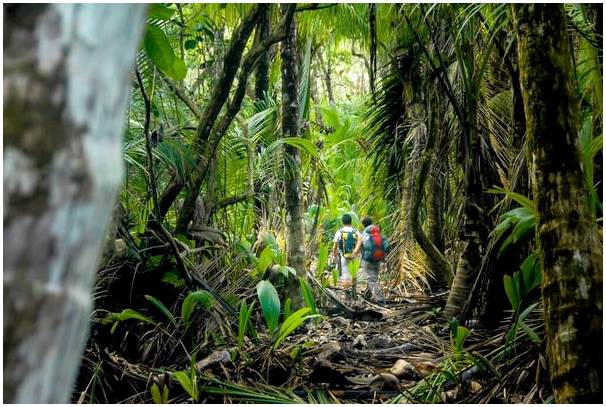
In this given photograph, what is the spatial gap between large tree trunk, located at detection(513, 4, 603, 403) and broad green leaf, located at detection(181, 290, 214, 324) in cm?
256

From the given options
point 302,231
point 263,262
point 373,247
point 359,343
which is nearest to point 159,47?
point 263,262

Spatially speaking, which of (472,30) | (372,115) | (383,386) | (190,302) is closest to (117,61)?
(383,386)

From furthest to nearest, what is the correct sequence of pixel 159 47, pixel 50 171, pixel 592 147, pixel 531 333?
pixel 159 47 → pixel 531 333 → pixel 592 147 → pixel 50 171

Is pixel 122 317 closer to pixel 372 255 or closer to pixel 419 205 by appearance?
pixel 419 205

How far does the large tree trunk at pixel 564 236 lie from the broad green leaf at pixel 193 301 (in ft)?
8.40

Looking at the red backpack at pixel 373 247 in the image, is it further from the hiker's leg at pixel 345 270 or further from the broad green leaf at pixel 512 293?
the broad green leaf at pixel 512 293

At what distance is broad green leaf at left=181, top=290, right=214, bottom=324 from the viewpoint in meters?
4.69

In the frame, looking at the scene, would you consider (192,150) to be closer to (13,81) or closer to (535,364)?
(535,364)

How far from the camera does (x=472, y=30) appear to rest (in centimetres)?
580

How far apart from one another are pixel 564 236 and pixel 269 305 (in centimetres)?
259

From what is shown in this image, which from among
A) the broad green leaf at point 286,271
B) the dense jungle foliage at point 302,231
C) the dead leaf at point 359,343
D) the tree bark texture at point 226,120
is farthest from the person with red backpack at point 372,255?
the tree bark texture at point 226,120

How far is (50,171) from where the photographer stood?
67cm

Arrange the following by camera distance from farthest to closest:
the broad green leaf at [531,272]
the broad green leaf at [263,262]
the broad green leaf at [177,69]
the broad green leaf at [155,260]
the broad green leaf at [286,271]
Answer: the broad green leaf at [263,262], the broad green leaf at [286,271], the broad green leaf at [155,260], the broad green leaf at [531,272], the broad green leaf at [177,69]

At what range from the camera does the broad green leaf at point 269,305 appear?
15.8 feet
